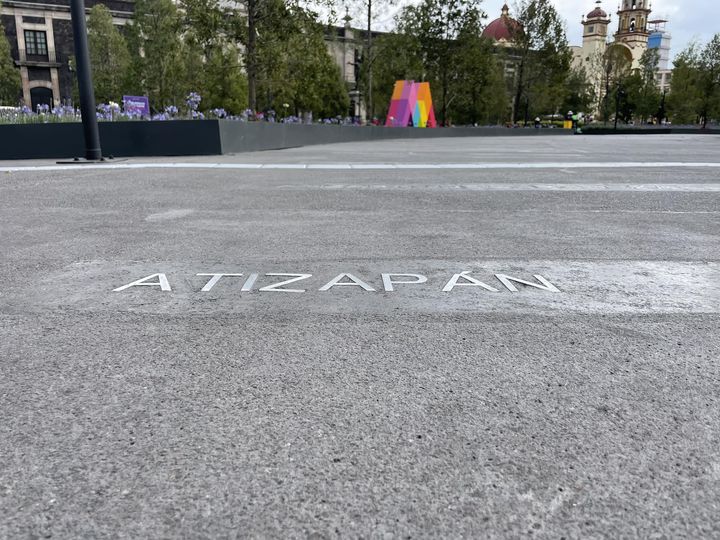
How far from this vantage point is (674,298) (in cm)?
378

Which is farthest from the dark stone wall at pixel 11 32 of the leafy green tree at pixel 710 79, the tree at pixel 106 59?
the leafy green tree at pixel 710 79

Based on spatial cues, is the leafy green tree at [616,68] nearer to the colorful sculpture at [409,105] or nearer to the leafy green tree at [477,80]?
the leafy green tree at [477,80]

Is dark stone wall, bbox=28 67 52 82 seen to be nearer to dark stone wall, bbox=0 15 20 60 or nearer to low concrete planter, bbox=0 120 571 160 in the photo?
dark stone wall, bbox=0 15 20 60

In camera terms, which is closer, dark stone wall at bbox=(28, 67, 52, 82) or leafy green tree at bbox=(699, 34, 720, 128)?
dark stone wall at bbox=(28, 67, 52, 82)

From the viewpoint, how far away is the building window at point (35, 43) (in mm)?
66000

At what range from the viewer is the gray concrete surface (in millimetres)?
1765

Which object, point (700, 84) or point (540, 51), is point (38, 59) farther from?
point (700, 84)

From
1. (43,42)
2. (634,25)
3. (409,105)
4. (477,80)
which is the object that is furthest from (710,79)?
(634,25)

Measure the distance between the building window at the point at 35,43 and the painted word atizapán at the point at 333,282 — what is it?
73877 mm

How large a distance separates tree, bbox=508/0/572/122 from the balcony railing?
4817 centimetres

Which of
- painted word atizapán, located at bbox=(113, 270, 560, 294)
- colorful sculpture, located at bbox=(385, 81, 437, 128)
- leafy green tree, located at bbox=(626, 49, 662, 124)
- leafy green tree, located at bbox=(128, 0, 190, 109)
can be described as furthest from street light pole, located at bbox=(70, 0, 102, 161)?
leafy green tree, located at bbox=(626, 49, 662, 124)

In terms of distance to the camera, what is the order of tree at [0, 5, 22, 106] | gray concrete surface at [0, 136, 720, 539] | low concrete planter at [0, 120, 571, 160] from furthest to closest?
tree at [0, 5, 22, 106] → low concrete planter at [0, 120, 571, 160] → gray concrete surface at [0, 136, 720, 539]

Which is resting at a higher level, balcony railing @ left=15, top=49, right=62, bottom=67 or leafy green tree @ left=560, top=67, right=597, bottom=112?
balcony railing @ left=15, top=49, right=62, bottom=67

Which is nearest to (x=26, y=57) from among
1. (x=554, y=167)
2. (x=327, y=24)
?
(x=327, y=24)
